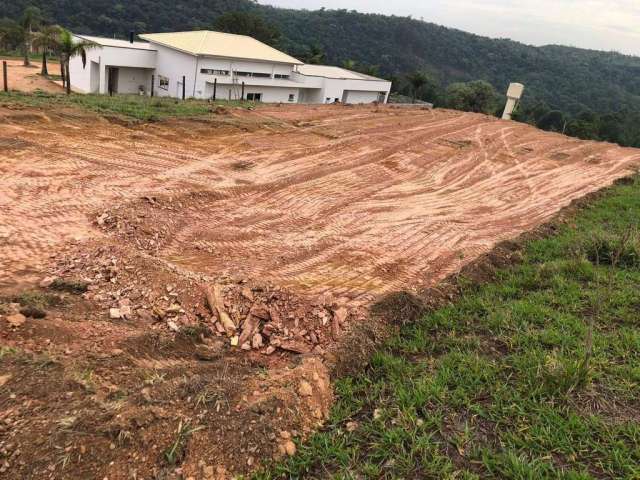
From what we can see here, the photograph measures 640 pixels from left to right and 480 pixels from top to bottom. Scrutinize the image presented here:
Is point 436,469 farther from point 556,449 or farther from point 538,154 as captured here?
point 538,154

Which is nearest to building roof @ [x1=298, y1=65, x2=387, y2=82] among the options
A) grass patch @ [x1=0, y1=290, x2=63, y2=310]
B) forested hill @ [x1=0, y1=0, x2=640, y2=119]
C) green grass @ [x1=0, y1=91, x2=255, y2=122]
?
forested hill @ [x1=0, y1=0, x2=640, y2=119]

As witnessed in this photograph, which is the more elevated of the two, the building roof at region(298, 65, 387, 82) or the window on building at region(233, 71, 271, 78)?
the building roof at region(298, 65, 387, 82)

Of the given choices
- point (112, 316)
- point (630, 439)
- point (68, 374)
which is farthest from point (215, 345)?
point (630, 439)

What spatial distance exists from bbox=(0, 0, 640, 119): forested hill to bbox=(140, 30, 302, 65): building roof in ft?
81.6

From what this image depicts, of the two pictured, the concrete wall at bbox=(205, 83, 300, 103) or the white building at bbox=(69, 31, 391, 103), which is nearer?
the white building at bbox=(69, 31, 391, 103)

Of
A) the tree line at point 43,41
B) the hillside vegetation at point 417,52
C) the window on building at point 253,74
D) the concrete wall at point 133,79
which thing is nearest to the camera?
the tree line at point 43,41

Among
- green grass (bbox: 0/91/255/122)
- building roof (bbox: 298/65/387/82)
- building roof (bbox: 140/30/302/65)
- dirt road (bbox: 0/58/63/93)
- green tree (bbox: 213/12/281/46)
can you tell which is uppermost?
green tree (bbox: 213/12/281/46)

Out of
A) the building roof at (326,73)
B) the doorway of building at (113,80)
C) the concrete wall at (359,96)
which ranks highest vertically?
the building roof at (326,73)

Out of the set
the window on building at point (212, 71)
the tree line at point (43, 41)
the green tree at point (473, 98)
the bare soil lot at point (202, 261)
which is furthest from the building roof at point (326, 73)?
the bare soil lot at point (202, 261)

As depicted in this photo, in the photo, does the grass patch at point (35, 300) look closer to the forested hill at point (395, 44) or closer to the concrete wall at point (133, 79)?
the concrete wall at point (133, 79)

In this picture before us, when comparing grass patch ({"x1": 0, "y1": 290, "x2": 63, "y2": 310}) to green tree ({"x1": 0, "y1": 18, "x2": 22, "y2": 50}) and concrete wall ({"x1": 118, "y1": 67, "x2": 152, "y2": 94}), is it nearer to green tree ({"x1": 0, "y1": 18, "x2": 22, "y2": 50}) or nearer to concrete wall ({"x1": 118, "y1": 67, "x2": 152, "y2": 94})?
concrete wall ({"x1": 118, "y1": 67, "x2": 152, "y2": 94})

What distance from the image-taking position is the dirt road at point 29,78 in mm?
27078

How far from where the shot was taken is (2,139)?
1047 cm

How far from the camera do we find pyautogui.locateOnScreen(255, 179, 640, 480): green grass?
353 cm
